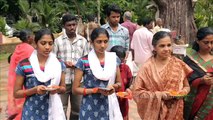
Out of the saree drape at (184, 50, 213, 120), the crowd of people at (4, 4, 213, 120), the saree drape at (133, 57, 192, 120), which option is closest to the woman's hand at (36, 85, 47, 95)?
the crowd of people at (4, 4, 213, 120)

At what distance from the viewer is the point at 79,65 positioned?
13.4 feet

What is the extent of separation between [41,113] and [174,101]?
129cm

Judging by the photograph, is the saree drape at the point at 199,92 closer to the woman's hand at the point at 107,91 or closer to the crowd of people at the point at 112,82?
the crowd of people at the point at 112,82

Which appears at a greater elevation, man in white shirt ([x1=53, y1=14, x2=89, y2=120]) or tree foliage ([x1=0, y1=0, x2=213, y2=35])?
tree foliage ([x1=0, y1=0, x2=213, y2=35])

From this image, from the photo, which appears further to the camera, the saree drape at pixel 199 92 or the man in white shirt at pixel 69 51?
the man in white shirt at pixel 69 51

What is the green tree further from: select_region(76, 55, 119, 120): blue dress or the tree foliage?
select_region(76, 55, 119, 120): blue dress

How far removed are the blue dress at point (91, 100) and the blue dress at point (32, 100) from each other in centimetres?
37

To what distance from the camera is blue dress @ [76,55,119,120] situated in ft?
13.4

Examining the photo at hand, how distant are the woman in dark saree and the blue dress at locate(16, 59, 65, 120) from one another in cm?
149

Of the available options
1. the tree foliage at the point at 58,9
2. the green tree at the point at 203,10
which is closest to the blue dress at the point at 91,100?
the tree foliage at the point at 58,9

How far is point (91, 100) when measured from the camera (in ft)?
13.5

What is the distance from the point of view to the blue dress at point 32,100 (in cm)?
396

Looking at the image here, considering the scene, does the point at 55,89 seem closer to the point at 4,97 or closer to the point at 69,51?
the point at 69,51

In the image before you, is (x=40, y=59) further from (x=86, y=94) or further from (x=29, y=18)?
(x=29, y=18)
